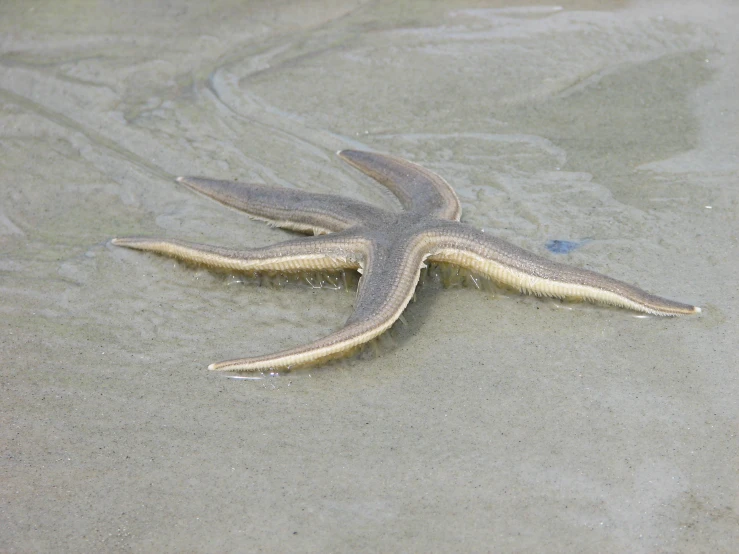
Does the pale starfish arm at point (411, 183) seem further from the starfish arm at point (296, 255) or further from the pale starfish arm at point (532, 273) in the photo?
the starfish arm at point (296, 255)

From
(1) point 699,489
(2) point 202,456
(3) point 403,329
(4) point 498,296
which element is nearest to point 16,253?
(2) point 202,456

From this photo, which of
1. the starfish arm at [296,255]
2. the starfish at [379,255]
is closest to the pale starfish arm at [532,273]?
the starfish at [379,255]

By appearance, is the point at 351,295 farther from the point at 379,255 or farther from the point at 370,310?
the point at 370,310

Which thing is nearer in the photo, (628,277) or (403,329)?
(403,329)

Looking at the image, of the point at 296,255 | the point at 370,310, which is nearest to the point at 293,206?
the point at 296,255

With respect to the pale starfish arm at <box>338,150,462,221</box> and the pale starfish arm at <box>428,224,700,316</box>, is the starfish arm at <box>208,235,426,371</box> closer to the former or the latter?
the pale starfish arm at <box>428,224,700,316</box>

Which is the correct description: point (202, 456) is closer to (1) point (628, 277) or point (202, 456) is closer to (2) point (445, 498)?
(2) point (445, 498)
